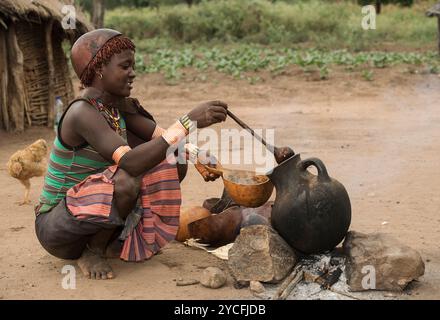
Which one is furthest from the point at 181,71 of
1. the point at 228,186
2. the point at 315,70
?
the point at 228,186

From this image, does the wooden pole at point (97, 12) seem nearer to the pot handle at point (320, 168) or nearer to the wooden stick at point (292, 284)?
the pot handle at point (320, 168)

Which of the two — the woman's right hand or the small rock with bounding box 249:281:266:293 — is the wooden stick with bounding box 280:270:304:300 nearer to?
the small rock with bounding box 249:281:266:293

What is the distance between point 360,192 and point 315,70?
25.3ft

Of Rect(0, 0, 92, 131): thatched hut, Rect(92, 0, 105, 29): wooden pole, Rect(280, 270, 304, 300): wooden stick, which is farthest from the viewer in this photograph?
Rect(92, 0, 105, 29): wooden pole

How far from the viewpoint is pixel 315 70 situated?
12.8m

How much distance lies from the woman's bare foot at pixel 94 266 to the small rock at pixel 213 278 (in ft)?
1.76

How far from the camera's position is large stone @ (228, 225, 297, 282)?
10.9ft

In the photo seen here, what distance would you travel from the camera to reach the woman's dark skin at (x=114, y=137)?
10.9 ft

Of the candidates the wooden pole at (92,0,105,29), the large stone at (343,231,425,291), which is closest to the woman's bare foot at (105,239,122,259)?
the large stone at (343,231,425,291)

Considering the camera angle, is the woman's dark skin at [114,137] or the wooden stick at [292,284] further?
the woman's dark skin at [114,137]

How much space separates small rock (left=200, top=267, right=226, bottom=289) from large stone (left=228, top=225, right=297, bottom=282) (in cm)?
7

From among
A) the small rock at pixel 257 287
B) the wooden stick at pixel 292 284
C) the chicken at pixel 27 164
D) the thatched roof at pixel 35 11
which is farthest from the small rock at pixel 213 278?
the thatched roof at pixel 35 11

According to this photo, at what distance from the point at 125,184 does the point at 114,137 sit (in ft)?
0.82
